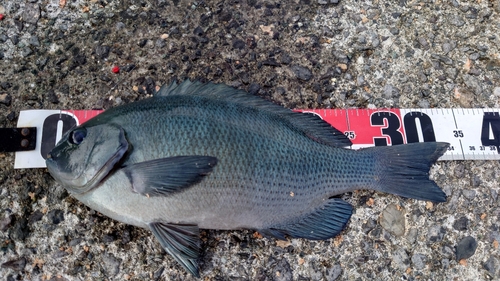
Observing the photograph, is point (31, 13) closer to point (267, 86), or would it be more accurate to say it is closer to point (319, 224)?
point (267, 86)

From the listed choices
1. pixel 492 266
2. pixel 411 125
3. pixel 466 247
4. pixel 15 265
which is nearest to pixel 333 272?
pixel 466 247

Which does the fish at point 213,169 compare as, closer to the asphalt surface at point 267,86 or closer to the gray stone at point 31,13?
the asphalt surface at point 267,86

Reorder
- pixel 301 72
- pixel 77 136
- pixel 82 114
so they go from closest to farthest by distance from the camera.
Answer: pixel 77 136
pixel 82 114
pixel 301 72

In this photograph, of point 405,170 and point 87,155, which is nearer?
point 87,155

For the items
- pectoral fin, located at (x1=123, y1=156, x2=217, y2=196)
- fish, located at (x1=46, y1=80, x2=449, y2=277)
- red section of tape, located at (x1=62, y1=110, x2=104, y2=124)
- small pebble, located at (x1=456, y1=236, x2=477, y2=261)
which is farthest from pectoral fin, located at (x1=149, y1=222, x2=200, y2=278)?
small pebble, located at (x1=456, y1=236, x2=477, y2=261)

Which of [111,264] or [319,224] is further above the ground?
[319,224]

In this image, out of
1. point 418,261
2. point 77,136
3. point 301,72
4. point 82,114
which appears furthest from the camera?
point 301,72

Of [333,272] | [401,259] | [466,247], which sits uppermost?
[466,247]

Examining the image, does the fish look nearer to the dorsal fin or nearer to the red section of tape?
the dorsal fin
